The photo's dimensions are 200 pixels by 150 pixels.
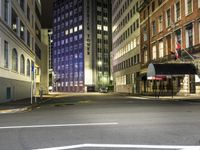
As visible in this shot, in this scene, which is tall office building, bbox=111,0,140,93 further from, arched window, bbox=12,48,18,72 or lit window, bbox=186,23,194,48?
arched window, bbox=12,48,18,72

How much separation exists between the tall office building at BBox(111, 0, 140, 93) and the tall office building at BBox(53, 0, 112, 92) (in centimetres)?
3707

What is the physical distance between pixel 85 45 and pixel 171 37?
96076 millimetres

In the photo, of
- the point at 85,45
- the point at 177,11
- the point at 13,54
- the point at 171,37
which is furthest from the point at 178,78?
the point at 85,45

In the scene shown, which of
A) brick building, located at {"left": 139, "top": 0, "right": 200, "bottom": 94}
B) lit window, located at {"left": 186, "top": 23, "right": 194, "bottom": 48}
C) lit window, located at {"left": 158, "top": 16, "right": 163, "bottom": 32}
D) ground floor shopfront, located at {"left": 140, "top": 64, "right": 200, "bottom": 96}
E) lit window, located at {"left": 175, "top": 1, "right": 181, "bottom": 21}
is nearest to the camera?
ground floor shopfront, located at {"left": 140, "top": 64, "right": 200, "bottom": 96}

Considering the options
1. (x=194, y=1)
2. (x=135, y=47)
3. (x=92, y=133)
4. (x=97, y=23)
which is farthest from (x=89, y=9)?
(x=92, y=133)

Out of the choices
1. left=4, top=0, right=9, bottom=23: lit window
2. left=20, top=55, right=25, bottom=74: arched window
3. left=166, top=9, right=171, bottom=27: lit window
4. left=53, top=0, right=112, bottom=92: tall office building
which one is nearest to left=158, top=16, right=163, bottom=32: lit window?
left=166, top=9, right=171, bottom=27: lit window

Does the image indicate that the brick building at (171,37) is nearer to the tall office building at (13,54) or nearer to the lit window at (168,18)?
the lit window at (168,18)

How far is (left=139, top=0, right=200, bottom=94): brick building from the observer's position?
43281 mm

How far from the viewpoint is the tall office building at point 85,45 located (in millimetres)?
145875

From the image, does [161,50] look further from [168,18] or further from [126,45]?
[126,45]

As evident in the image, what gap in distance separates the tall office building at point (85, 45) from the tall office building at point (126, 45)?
1460 inches

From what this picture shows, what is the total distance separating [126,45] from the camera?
8900cm

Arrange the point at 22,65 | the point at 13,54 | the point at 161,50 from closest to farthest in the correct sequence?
1. the point at 13,54
2. the point at 22,65
3. the point at 161,50

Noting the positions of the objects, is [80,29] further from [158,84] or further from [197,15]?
[197,15]
